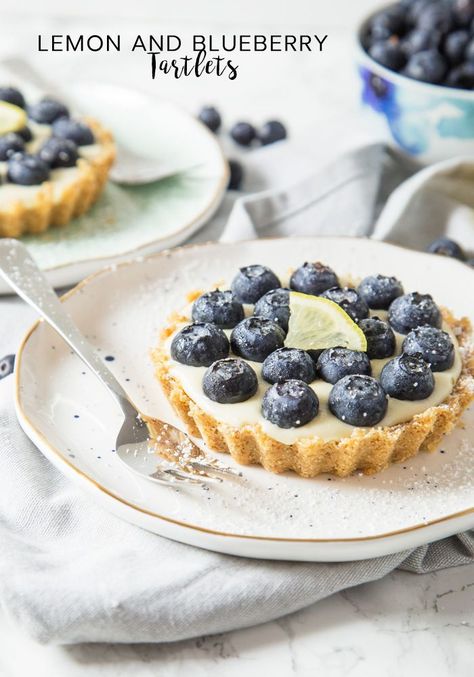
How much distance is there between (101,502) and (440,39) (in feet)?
8.41

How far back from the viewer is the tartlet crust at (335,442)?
221 centimetres

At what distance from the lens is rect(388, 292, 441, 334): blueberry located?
2521 mm

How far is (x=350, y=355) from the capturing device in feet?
7.66

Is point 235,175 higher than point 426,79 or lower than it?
lower

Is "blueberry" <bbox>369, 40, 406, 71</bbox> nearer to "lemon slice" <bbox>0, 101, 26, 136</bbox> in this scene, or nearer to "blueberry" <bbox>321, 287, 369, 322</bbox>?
"lemon slice" <bbox>0, 101, 26, 136</bbox>

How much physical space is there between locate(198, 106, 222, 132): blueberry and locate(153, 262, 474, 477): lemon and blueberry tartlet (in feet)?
6.62

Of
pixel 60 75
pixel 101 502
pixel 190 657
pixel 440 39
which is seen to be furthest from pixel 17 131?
pixel 190 657

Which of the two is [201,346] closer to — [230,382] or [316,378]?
[230,382]

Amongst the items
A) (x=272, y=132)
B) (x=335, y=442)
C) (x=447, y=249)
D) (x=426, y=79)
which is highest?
(x=426, y=79)

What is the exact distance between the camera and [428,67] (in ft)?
12.0

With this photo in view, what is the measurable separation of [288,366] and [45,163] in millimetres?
1736

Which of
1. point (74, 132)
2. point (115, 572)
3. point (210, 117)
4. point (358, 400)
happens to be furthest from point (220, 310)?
point (210, 117)

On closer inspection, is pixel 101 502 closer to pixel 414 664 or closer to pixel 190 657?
pixel 190 657

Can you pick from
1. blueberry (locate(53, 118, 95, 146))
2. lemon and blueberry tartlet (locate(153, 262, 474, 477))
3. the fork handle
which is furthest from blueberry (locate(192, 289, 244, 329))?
blueberry (locate(53, 118, 95, 146))
